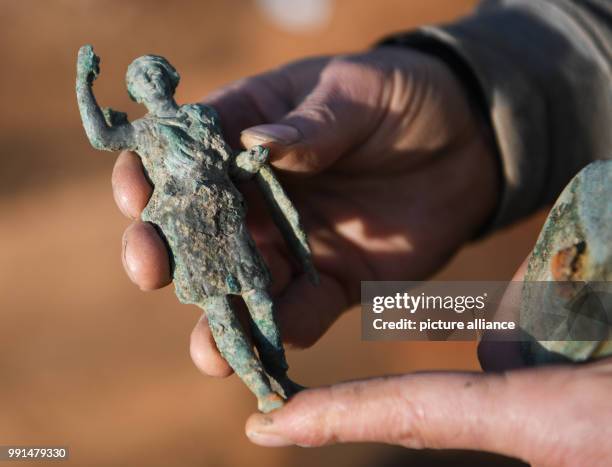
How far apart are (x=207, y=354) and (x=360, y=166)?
1575mm

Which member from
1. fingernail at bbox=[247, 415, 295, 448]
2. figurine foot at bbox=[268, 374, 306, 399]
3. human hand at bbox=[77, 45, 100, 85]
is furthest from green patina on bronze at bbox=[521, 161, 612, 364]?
human hand at bbox=[77, 45, 100, 85]

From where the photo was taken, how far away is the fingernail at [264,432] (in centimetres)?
223

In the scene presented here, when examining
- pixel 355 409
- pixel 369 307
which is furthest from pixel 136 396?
pixel 355 409

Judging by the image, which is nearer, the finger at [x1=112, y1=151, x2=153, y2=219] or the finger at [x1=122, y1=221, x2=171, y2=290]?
the finger at [x1=122, y1=221, x2=171, y2=290]

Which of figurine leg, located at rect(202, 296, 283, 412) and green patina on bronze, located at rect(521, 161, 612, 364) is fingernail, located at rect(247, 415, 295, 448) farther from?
green patina on bronze, located at rect(521, 161, 612, 364)

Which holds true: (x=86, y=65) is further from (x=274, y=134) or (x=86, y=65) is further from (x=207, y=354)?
(x=207, y=354)

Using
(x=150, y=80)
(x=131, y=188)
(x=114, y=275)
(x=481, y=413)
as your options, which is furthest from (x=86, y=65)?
(x=114, y=275)

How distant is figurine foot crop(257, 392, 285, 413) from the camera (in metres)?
2.30

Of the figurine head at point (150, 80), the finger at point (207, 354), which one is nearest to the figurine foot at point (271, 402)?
the finger at point (207, 354)

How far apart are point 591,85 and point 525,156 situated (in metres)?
0.59

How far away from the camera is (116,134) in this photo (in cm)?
262

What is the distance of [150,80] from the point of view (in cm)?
271

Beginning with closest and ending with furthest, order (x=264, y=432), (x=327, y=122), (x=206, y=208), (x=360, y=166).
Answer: (x=264, y=432), (x=206, y=208), (x=327, y=122), (x=360, y=166)

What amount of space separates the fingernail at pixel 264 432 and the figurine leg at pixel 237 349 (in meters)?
0.06
